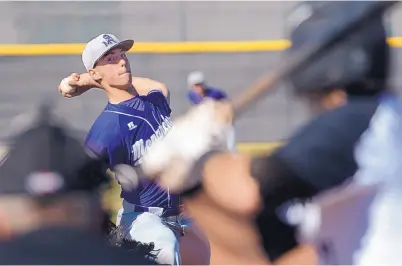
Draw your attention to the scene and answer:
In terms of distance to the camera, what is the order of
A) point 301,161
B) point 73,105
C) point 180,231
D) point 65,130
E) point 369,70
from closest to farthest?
point 301,161
point 369,70
point 65,130
point 180,231
point 73,105

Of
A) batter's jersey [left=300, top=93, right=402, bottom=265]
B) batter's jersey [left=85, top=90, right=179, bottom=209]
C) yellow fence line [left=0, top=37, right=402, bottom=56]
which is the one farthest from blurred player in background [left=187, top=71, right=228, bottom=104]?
batter's jersey [left=300, top=93, right=402, bottom=265]

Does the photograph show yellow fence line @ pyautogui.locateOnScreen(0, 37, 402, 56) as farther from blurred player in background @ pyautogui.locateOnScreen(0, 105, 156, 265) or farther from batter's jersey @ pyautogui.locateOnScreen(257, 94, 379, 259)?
batter's jersey @ pyautogui.locateOnScreen(257, 94, 379, 259)

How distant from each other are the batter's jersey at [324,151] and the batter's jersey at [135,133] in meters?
1.27

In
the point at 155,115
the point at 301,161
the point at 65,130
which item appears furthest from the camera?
the point at 155,115

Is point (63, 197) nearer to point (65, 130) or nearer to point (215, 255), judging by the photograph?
point (65, 130)

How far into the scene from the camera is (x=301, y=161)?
5.25 feet

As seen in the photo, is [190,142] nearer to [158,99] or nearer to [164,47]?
[158,99]

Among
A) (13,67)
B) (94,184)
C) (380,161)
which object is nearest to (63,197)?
(94,184)

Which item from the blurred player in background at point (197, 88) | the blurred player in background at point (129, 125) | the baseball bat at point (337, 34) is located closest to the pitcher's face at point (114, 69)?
the blurred player in background at point (129, 125)

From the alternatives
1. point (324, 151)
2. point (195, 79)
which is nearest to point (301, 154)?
point (324, 151)

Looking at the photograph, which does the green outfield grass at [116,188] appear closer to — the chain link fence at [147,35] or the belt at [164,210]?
the belt at [164,210]

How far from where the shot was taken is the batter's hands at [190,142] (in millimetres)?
1720

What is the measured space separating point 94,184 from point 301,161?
550mm

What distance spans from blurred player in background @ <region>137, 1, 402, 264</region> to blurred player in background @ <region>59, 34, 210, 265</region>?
3.55 ft
